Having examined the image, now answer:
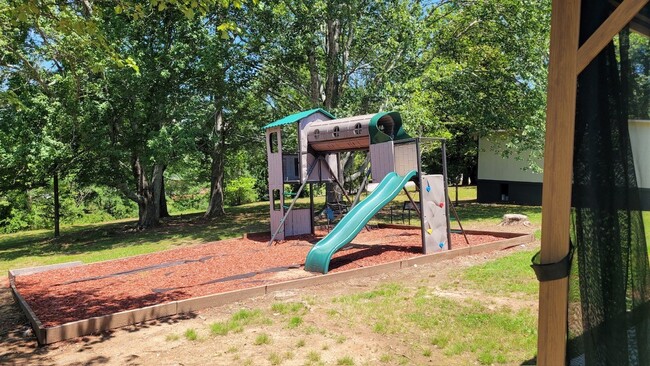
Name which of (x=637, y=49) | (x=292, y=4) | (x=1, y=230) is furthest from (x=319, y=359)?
(x=1, y=230)

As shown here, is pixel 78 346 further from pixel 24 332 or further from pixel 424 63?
pixel 424 63

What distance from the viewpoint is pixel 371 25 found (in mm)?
16344

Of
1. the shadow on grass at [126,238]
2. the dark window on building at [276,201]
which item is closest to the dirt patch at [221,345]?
the dark window on building at [276,201]

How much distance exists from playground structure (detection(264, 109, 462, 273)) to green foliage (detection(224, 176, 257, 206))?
1802 cm

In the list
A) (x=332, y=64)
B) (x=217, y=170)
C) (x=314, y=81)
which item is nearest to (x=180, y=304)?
(x=332, y=64)

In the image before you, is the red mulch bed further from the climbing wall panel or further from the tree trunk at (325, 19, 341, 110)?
the tree trunk at (325, 19, 341, 110)

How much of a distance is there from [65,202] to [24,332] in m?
22.1

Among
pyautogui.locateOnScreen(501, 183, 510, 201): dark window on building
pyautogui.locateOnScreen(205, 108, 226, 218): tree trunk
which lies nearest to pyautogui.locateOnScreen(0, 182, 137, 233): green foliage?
pyautogui.locateOnScreen(205, 108, 226, 218): tree trunk

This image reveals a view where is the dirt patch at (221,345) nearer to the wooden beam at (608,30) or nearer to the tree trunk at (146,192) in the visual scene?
the wooden beam at (608,30)

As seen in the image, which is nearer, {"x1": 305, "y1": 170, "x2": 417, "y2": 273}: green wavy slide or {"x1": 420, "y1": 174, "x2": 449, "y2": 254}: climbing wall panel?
{"x1": 305, "y1": 170, "x2": 417, "y2": 273}: green wavy slide

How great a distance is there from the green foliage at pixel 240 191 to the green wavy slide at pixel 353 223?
23.0 metres

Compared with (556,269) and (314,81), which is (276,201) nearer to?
(314,81)

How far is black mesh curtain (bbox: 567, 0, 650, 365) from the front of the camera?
2234mm

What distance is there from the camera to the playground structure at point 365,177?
9.10 metres
